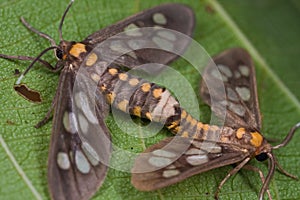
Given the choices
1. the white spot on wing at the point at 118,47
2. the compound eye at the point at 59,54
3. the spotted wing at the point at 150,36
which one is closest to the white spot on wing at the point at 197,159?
the spotted wing at the point at 150,36

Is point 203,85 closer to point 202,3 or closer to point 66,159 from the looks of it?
point 202,3

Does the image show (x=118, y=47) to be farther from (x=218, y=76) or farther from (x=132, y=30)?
(x=218, y=76)

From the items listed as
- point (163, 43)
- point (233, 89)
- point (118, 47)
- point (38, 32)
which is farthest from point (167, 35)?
point (38, 32)

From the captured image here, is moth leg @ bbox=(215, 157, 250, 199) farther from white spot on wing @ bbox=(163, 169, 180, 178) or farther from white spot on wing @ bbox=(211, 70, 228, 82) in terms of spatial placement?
white spot on wing @ bbox=(211, 70, 228, 82)

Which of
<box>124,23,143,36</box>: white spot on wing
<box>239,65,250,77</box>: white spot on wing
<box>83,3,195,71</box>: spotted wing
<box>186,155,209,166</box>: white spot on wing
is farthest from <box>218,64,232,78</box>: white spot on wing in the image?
<box>186,155,209,166</box>: white spot on wing

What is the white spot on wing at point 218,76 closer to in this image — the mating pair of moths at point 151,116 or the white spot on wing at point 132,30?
the mating pair of moths at point 151,116

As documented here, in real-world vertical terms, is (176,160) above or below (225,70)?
below

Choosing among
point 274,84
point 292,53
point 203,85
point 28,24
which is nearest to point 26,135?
point 28,24
